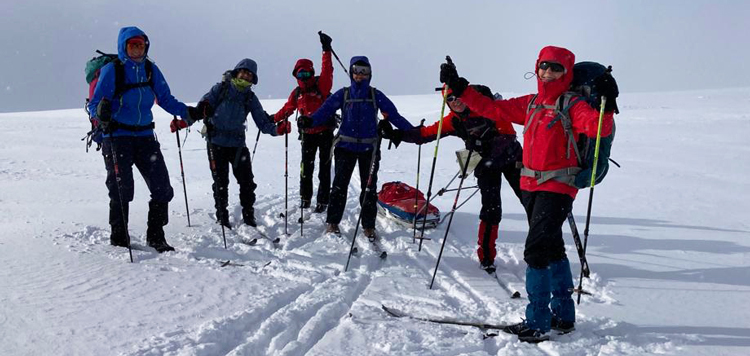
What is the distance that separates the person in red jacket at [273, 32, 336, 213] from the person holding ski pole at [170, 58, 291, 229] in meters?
0.91

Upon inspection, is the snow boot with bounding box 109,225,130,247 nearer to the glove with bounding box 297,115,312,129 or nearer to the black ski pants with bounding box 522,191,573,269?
the glove with bounding box 297,115,312,129

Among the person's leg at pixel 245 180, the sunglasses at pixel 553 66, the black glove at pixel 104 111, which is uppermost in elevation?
the sunglasses at pixel 553 66

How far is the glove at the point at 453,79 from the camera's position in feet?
12.9

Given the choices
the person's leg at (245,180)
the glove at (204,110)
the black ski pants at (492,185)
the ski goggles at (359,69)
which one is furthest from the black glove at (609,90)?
the person's leg at (245,180)

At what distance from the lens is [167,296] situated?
160 inches

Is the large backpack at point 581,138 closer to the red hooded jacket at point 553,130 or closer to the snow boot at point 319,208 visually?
the red hooded jacket at point 553,130

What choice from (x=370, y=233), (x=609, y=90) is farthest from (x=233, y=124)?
(x=609, y=90)

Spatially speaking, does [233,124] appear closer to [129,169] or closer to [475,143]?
[129,169]

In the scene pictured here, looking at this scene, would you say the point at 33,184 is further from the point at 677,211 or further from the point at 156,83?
the point at 677,211

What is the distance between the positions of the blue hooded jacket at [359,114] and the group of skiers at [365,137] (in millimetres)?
12

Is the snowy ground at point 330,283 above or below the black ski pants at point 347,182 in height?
below

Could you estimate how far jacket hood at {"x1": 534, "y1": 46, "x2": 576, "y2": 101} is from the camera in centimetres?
355

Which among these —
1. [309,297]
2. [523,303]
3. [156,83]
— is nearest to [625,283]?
[523,303]

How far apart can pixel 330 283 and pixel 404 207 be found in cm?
260
